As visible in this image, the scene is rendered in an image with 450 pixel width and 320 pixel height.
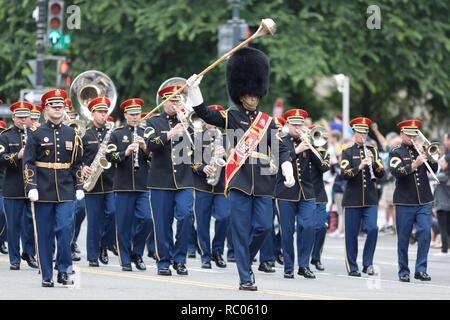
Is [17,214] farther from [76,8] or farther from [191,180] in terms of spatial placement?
[76,8]

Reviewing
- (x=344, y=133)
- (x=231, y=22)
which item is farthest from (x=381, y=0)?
(x=231, y=22)

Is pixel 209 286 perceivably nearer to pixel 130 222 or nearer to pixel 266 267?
pixel 130 222

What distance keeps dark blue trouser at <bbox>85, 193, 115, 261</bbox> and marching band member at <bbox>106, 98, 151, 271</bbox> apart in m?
0.59

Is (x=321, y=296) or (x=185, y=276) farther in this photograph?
(x=185, y=276)

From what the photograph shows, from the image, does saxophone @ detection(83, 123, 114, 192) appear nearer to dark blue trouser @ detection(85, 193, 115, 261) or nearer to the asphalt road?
dark blue trouser @ detection(85, 193, 115, 261)

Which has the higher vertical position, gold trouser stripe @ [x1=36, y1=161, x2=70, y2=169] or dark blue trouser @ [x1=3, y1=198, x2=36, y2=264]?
gold trouser stripe @ [x1=36, y1=161, x2=70, y2=169]

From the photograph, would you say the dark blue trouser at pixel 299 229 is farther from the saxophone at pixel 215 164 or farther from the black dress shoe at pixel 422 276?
the black dress shoe at pixel 422 276

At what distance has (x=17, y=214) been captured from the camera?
44.5 ft

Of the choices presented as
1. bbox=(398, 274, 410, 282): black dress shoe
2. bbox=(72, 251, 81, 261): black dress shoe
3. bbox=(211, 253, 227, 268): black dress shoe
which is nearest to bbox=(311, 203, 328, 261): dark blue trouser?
bbox=(211, 253, 227, 268): black dress shoe

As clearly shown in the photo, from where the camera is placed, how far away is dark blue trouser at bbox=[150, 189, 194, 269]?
40.7ft

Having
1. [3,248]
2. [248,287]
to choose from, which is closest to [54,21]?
[3,248]

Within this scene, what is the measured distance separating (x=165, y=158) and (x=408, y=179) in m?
3.05

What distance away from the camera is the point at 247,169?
1088 cm
